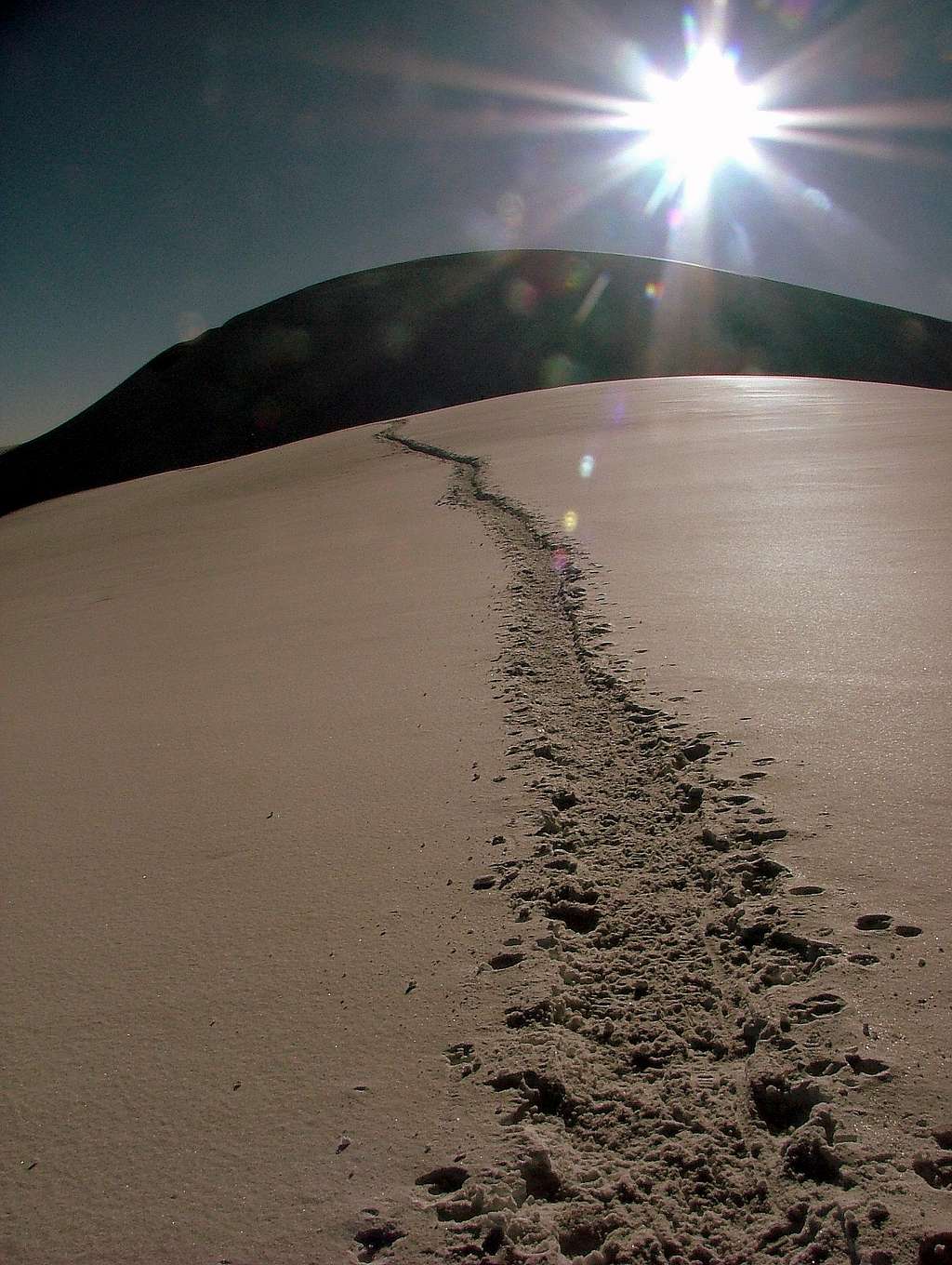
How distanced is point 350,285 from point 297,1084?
4383 centimetres

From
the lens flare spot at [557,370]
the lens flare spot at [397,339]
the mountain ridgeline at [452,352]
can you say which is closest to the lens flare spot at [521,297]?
the mountain ridgeline at [452,352]

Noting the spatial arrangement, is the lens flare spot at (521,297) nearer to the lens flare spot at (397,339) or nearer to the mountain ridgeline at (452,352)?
the mountain ridgeline at (452,352)

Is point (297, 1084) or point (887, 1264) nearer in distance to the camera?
point (887, 1264)

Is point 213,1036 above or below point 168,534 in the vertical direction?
below

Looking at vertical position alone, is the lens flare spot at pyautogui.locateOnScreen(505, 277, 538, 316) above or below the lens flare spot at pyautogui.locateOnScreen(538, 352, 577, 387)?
above

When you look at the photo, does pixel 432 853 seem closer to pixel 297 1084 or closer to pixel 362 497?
pixel 297 1084

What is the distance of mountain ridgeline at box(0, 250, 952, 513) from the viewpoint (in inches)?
1291

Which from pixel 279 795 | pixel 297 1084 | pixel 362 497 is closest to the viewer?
pixel 297 1084

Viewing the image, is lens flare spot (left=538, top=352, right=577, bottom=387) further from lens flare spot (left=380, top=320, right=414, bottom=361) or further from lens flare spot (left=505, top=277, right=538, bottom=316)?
lens flare spot (left=380, top=320, right=414, bottom=361)

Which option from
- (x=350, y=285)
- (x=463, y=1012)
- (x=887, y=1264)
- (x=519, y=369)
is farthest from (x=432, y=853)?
(x=350, y=285)

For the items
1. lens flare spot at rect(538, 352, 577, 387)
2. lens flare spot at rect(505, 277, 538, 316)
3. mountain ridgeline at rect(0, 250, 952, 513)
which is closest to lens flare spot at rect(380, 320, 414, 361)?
mountain ridgeline at rect(0, 250, 952, 513)

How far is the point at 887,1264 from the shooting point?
92 cm

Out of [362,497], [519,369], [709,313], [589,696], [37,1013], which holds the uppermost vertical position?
[709,313]

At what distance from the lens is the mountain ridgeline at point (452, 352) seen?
32.8 m
